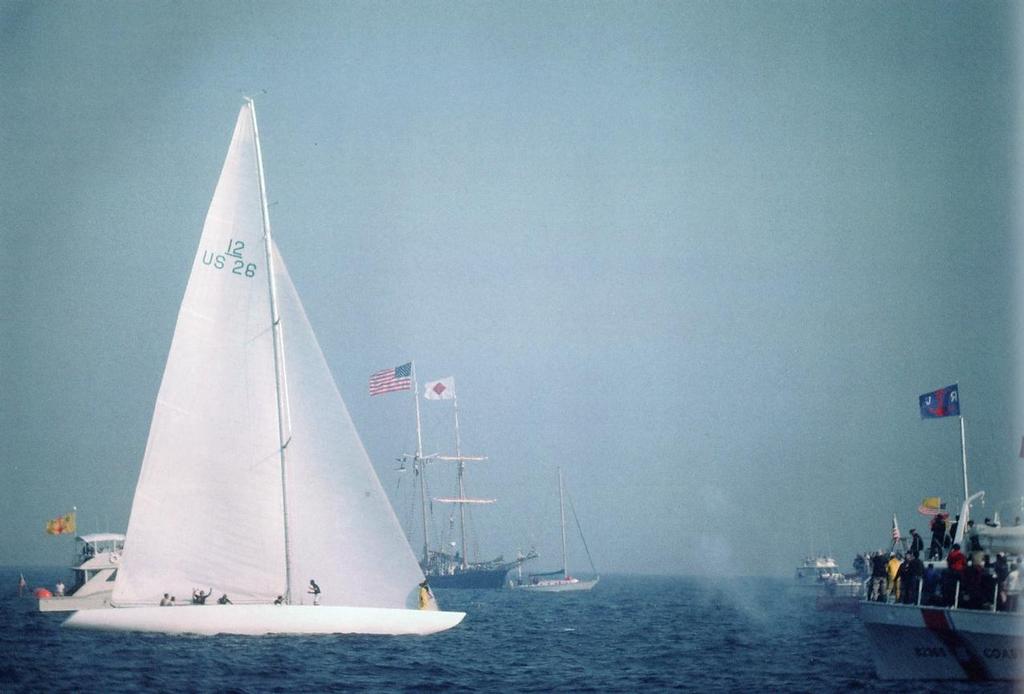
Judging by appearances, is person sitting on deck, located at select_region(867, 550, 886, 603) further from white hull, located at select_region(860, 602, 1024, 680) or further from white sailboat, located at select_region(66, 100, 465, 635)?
white sailboat, located at select_region(66, 100, 465, 635)

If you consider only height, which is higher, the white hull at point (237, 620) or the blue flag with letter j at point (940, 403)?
the blue flag with letter j at point (940, 403)

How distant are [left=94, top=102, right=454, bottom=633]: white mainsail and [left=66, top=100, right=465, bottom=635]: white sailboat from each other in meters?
0.03

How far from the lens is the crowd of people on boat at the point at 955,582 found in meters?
27.1

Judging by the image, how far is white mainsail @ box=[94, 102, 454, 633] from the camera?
3709cm

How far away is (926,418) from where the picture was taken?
35.3 metres

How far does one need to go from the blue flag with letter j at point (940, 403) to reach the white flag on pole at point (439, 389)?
2517 inches

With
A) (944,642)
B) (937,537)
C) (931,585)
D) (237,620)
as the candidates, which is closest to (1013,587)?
(944,642)

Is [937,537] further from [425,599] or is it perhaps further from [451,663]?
[425,599]

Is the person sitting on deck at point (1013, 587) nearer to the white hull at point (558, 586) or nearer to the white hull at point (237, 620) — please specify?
the white hull at point (237, 620)

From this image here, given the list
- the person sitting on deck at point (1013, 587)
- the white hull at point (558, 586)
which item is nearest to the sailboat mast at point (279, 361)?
the person sitting on deck at point (1013, 587)

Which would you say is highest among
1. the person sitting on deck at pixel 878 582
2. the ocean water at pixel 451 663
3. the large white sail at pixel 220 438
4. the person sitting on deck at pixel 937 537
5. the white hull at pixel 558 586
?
the large white sail at pixel 220 438

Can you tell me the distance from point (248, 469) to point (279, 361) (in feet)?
12.4

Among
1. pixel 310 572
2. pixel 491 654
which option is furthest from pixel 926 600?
pixel 310 572

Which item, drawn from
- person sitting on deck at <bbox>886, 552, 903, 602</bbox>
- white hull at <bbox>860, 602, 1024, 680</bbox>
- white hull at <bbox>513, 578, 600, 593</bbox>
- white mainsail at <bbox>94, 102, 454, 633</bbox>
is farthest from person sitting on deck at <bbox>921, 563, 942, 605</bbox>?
white hull at <bbox>513, 578, 600, 593</bbox>
